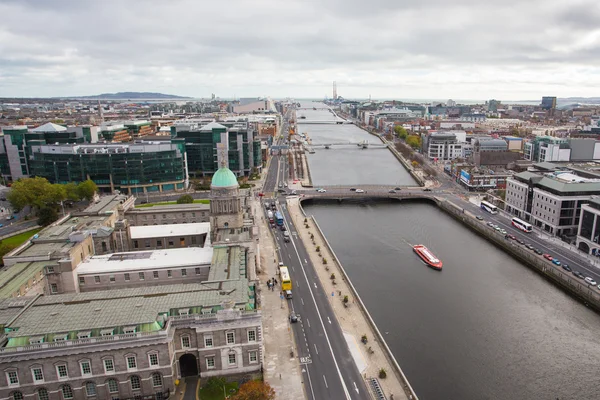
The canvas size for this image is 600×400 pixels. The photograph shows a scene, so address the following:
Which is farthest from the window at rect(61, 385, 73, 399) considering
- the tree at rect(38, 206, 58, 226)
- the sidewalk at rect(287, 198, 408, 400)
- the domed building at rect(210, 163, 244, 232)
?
the tree at rect(38, 206, 58, 226)

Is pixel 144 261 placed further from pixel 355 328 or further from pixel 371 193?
pixel 371 193

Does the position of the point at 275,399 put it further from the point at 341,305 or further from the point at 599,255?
the point at 599,255

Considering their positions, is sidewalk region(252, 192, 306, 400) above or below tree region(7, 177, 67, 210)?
below

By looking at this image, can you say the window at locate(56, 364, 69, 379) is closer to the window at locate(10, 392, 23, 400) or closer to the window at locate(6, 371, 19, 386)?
the window at locate(6, 371, 19, 386)

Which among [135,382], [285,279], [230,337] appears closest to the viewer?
[135,382]

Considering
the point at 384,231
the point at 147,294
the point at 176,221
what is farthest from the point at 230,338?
the point at 384,231

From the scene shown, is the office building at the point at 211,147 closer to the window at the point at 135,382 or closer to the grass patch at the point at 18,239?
the grass patch at the point at 18,239

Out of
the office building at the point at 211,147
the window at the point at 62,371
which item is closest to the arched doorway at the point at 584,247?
the window at the point at 62,371

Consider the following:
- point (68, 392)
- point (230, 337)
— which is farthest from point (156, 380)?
point (230, 337)
